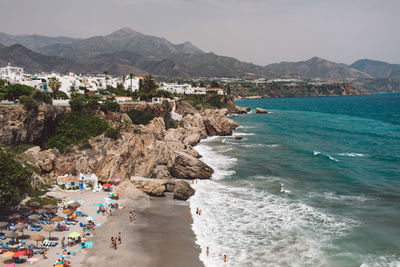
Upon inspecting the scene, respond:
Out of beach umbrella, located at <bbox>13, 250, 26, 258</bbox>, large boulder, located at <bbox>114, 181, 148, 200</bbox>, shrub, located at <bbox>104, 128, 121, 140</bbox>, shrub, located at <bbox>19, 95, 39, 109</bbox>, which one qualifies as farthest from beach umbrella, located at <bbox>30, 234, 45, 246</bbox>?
shrub, located at <bbox>19, 95, 39, 109</bbox>

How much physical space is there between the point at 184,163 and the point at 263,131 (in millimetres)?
47240

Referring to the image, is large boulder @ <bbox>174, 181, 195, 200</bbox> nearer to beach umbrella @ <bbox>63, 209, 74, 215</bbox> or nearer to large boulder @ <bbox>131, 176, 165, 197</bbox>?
large boulder @ <bbox>131, 176, 165, 197</bbox>

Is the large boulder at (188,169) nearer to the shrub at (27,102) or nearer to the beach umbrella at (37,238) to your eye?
the beach umbrella at (37,238)

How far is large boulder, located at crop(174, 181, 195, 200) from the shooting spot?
35006 mm

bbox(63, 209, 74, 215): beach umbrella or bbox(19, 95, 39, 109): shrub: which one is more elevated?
bbox(19, 95, 39, 109): shrub

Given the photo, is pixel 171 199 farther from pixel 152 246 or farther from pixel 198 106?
pixel 198 106

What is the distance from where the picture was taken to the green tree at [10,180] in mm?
25219

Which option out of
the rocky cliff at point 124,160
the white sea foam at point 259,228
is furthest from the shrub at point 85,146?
the white sea foam at point 259,228

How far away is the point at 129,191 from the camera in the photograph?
35.2 meters

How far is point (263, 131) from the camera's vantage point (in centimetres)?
8494

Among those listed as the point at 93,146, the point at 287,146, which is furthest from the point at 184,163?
the point at 287,146

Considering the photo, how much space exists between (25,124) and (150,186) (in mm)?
21624

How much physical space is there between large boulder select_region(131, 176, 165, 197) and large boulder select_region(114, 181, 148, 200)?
0.63 m

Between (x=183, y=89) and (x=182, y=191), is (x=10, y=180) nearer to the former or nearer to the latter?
(x=182, y=191)
